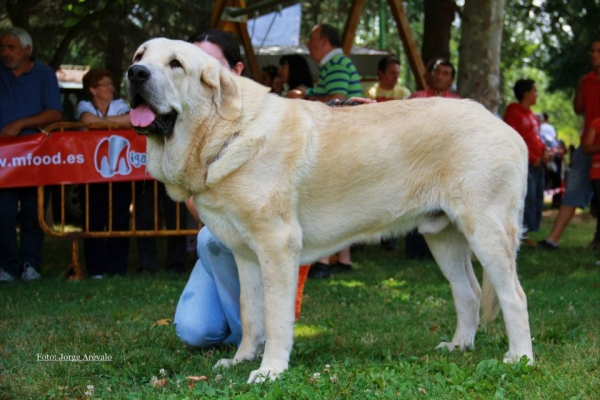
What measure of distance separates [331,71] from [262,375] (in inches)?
207

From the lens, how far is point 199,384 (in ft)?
12.9

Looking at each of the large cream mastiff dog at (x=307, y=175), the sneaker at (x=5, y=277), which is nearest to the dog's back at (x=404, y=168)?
the large cream mastiff dog at (x=307, y=175)

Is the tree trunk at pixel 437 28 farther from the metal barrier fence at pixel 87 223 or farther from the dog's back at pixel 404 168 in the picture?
the dog's back at pixel 404 168

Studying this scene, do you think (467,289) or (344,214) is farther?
(467,289)

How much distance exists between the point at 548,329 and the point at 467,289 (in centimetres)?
89

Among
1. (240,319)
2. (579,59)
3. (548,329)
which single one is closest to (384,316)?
(548,329)

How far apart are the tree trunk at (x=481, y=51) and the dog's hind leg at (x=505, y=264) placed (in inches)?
194

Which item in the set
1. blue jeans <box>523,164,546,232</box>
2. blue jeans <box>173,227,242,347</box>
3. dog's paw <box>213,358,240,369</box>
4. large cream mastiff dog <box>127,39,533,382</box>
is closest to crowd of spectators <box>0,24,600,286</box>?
blue jeans <box>523,164,546,232</box>

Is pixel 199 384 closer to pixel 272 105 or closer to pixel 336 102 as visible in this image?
pixel 272 105

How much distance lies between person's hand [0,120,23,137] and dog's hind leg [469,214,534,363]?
5.28m

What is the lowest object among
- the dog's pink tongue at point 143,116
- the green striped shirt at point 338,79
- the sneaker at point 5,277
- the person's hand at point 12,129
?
the sneaker at point 5,277

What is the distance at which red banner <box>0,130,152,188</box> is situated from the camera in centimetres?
796

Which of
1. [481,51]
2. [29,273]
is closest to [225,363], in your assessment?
[29,273]

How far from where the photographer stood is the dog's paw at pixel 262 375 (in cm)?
407
